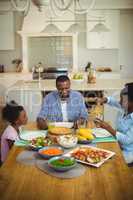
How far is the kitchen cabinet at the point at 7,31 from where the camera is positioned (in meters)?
6.96

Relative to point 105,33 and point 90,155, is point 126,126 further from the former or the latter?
point 105,33

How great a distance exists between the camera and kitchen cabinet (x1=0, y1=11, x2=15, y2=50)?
696 cm

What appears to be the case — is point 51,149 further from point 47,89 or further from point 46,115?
point 47,89

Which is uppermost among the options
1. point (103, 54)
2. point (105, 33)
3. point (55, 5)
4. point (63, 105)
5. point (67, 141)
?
point (105, 33)

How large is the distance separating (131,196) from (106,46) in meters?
5.68

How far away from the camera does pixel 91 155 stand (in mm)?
2045

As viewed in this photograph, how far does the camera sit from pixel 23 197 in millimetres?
1569

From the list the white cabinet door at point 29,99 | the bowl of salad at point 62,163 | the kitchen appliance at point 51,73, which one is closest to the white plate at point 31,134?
the bowl of salad at point 62,163

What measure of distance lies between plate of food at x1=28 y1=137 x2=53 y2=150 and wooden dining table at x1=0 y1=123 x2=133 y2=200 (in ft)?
0.82

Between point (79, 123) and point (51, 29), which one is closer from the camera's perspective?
point (79, 123)

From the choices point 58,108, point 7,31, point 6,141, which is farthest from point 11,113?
point 7,31

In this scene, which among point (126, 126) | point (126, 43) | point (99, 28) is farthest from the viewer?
point (126, 43)

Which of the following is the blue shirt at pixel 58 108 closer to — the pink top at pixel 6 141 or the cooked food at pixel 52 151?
the pink top at pixel 6 141

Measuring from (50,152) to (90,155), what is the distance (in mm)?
263
